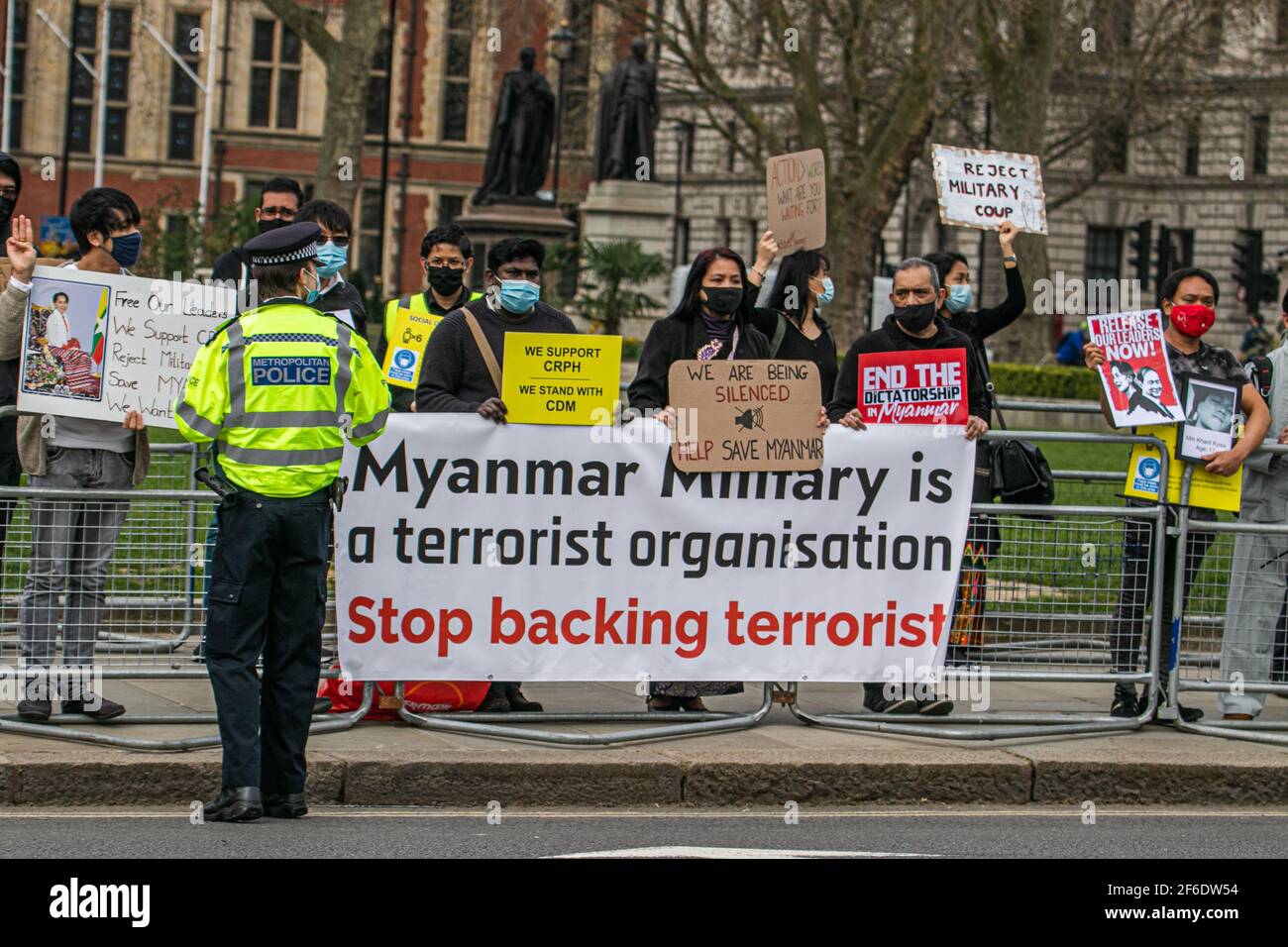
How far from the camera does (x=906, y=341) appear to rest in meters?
8.92

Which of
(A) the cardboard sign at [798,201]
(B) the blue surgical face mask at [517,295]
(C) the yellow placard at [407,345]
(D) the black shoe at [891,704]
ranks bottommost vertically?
(D) the black shoe at [891,704]

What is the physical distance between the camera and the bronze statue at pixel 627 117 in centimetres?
3133

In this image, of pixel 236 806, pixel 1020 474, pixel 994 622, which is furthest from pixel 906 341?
pixel 236 806

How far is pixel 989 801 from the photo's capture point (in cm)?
792

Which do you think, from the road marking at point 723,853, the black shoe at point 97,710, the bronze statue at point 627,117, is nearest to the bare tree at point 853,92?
the bronze statue at point 627,117

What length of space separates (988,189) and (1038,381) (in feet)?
88.3

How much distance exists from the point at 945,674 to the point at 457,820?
7.92 ft

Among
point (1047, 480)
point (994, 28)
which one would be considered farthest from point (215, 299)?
point (994, 28)

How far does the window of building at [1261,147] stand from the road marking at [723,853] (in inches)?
2230

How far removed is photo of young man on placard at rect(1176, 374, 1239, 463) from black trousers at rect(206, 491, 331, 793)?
156 inches

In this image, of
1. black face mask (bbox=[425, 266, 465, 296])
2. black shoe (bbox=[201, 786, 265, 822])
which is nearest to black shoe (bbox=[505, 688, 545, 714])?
black shoe (bbox=[201, 786, 265, 822])

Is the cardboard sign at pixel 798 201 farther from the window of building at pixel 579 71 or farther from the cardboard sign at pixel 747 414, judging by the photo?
the window of building at pixel 579 71

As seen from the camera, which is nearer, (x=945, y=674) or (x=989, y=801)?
A: (x=989, y=801)

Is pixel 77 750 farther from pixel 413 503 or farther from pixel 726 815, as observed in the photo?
pixel 726 815
